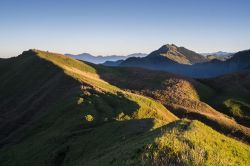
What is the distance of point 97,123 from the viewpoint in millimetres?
Result: 48062

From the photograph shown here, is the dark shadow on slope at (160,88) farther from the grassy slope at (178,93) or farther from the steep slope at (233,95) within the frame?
the steep slope at (233,95)

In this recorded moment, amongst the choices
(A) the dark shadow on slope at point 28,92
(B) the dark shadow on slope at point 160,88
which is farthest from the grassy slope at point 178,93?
(A) the dark shadow on slope at point 28,92

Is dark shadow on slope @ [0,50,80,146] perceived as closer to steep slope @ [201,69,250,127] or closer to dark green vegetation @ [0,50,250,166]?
dark green vegetation @ [0,50,250,166]

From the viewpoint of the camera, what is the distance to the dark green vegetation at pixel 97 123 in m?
20.8

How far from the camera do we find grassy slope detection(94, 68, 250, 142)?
235ft

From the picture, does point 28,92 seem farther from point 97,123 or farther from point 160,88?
point 97,123

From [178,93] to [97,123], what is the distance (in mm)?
56598

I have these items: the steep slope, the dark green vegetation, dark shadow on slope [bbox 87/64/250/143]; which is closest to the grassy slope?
dark shadow on slope [bbox 87/64/250/143]

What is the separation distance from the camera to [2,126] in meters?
67.2

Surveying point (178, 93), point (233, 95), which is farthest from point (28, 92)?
point (233, 95)

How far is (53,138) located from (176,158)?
29557mm

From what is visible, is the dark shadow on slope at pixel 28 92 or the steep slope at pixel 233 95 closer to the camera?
the dark shadow on slope at pixel 28 92

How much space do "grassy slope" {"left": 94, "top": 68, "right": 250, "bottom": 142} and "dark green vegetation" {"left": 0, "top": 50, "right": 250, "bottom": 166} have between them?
354mm

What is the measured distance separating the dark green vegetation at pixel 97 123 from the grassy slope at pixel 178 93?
1.16 ft
